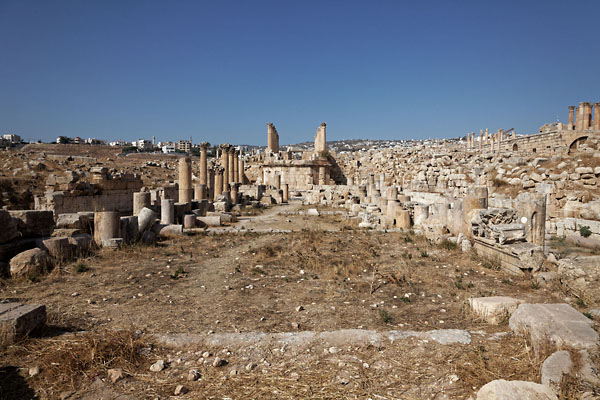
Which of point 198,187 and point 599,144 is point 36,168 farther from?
point 599,144

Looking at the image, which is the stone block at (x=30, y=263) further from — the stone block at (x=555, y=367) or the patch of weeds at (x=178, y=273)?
the stone block at (x=555, y=367)

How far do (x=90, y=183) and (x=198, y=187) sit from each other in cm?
512

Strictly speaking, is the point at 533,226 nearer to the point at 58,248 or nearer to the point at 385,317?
the point at 385,317

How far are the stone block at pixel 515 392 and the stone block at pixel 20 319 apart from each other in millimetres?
4493

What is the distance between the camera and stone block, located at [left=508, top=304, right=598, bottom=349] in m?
3.27

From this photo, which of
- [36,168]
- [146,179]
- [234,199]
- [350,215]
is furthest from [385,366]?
[146,179]

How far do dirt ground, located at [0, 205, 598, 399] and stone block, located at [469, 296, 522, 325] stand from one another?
Answer: 8.1 inches

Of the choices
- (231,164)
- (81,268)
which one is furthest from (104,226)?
(231,164)

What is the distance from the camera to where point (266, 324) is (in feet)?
14.9

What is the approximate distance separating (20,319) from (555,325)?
18.3ft

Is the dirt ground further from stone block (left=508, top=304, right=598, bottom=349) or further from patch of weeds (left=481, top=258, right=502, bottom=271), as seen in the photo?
stone block (left=508, top=304, right=598, bottom=349)

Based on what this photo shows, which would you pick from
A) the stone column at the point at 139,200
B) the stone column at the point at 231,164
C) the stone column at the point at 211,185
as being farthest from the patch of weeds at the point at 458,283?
the stone column at the point at 231,164

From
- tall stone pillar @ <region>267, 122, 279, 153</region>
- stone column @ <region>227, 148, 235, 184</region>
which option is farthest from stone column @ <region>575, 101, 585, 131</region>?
stone column @ <region>227, 148, 235, 184</region>

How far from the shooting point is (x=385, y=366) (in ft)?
11.1
